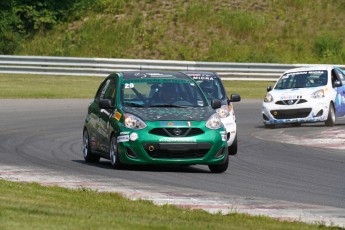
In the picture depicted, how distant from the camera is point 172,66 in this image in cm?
4075

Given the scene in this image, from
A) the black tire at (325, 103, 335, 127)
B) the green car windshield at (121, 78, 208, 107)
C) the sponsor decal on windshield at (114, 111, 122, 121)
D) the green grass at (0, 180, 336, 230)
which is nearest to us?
the green grass at (0, 180, 336, 230)

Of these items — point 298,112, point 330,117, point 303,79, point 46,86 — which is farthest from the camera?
point 46,86

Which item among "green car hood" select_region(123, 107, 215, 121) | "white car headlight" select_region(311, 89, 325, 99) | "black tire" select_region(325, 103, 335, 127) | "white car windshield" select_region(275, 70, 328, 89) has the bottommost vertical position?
"black tire" select_region(325, 103, 335, 127)

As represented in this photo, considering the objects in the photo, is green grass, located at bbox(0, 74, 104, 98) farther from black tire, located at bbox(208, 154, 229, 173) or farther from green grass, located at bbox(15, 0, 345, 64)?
black tire, located at bbox(208, 154, 229, 173)

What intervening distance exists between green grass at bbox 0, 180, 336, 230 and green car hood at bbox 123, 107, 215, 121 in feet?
11.1

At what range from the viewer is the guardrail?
40750 mm

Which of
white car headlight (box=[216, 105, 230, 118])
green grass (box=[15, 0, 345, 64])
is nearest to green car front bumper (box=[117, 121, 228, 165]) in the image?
white car headlight (box=[216, 105, 230, 118])

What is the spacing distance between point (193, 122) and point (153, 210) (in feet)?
15.9

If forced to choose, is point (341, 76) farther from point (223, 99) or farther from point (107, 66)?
point (107, 66)

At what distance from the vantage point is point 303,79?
90.8 feet

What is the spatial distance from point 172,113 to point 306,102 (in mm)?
10721

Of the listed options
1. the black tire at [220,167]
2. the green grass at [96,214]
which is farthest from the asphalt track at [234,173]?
the green grass at [96,214]

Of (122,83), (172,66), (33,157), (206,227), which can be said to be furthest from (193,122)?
(172,66)

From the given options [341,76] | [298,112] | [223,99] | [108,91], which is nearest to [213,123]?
[108,91]
